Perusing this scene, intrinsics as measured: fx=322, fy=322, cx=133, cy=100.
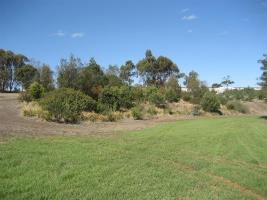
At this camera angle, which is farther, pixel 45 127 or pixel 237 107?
pixel 237 107

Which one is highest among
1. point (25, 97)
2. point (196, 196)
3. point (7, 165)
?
point (25, 97)

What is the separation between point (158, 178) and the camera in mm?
8070

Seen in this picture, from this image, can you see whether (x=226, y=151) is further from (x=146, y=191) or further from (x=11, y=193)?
(x=11, y=193)

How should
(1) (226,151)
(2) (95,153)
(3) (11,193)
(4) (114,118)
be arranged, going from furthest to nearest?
(4) (114,118) < (1) (226,151) < (2) (95,153) < (3) (11,193)

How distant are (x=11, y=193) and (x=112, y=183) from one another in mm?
2173

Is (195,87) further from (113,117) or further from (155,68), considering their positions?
(113,117)

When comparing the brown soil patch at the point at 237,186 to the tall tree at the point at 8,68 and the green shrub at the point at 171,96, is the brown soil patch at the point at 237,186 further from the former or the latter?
the tall tree at the point at 8,68

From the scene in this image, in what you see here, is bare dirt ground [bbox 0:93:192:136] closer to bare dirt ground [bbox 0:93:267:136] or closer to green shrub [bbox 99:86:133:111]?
bare dirt ground [bbox 0:93:267:136]

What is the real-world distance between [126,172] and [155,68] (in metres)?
58.3

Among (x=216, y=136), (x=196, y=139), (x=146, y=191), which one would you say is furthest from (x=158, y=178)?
(x=216, y=136)

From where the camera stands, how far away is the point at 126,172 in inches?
327

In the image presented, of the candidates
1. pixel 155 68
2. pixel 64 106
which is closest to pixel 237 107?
pixel 155 68

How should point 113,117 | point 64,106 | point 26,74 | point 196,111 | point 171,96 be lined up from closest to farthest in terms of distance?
point 64,106, point 113,117, point 196,111, point 171,96, point 26,74

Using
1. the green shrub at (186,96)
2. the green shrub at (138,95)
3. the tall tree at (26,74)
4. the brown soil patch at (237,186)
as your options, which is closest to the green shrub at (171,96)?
the green shrub at (186,96)
